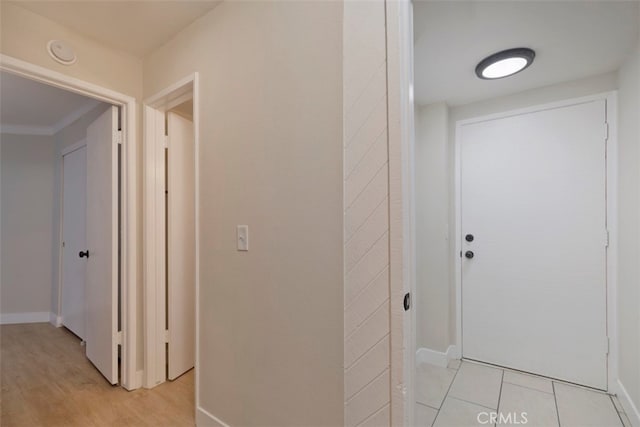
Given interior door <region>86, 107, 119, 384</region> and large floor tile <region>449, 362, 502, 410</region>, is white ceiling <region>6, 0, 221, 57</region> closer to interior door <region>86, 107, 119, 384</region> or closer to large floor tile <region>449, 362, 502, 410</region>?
interior door <region>86, 107, 119, 384</region>

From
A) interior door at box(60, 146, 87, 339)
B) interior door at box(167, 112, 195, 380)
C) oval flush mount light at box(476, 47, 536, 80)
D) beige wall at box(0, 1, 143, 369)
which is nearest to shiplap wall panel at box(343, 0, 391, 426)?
oval flush mount light at box(476, 47, 536, 80)

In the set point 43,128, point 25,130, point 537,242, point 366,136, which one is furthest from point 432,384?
point 25,130

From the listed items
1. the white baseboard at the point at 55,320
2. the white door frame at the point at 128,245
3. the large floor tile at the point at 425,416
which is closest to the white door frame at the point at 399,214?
the large floor tile at the point at 425,416

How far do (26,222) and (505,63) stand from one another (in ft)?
16.6

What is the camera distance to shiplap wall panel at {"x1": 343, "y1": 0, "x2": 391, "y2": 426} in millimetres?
889

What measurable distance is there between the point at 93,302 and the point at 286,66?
2.36 m

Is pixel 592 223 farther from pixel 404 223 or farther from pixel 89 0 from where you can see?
pixel 89 0

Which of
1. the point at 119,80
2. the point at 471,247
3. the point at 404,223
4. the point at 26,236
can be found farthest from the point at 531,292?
the point at 26,236

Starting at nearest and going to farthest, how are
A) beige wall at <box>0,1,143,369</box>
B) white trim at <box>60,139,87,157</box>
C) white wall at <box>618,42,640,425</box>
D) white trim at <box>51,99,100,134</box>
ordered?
beige wall at <box>0,1,143,369</box> → white wall at <box>618,42,640,425</box> → white trim at <box>51,99,100,134</box> → white trim at <box>60,139,87,157</box>

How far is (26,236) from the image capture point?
10.8 ft

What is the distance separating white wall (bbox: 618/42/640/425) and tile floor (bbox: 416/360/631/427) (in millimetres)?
170

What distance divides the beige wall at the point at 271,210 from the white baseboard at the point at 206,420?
1 centimetres

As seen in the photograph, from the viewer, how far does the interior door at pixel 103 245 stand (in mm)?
1944

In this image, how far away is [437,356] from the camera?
230 cm
